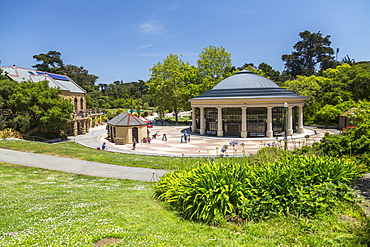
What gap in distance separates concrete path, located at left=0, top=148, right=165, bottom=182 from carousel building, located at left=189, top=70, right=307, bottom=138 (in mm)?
23620

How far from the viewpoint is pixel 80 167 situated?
61.2 feet

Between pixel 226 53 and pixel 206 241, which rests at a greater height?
pixel 226 53

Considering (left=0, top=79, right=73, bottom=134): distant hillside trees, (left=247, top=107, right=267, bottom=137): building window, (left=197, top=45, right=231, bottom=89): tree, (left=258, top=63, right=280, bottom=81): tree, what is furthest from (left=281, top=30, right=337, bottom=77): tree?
(left=0, top=79, right=73, bottom=134): distant hillside trees

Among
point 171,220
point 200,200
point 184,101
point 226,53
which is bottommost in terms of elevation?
point 171,220

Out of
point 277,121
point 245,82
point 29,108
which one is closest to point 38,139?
point 29,108

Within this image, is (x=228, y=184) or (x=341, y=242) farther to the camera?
(x=228, y=184)

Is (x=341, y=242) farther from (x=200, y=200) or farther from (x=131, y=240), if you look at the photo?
(x=131, y=240)

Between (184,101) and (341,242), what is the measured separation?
55896mm

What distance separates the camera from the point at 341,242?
5.39 meters

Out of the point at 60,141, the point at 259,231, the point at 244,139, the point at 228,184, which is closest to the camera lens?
the point at 259,231

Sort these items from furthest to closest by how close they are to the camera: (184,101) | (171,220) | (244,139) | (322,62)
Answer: (322,62), (184,101), (244,139), (171,220)

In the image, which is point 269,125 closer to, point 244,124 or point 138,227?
point 244,124

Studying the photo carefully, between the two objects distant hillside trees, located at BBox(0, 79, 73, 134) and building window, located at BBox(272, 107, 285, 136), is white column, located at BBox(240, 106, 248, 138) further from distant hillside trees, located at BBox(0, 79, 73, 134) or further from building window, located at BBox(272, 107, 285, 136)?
distant hillside trees, located at BBox(0, 79, 73, 134)

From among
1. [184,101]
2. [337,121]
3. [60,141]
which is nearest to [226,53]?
[184,101]
